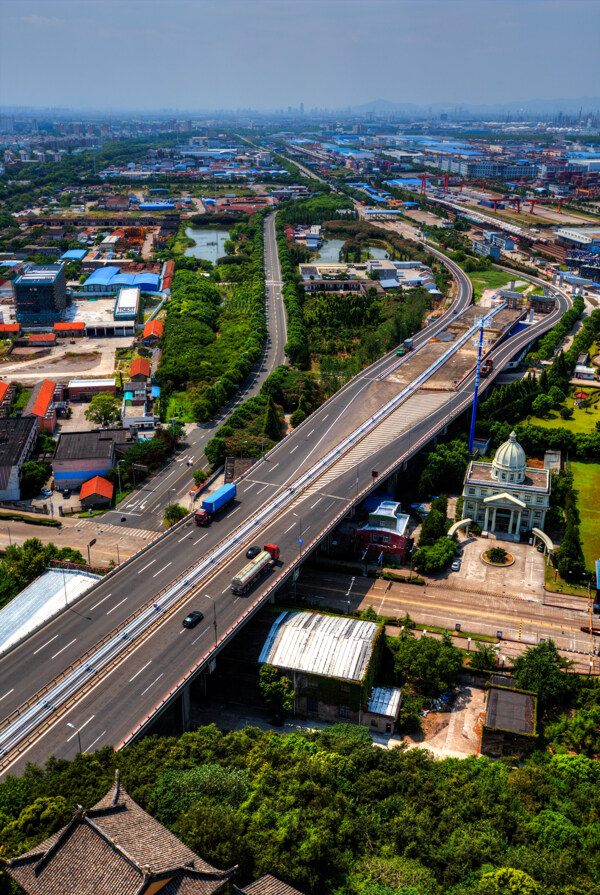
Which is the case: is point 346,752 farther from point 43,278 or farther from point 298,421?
point 43,278

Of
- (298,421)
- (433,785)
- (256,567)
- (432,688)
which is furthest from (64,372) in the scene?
(433,785)

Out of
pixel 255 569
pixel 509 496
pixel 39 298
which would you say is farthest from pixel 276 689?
pixel 39 298

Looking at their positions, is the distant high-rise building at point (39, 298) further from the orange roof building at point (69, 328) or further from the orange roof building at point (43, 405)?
the orange roof building at point (43, 405)

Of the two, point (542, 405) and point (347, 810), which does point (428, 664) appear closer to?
point (347, 810)

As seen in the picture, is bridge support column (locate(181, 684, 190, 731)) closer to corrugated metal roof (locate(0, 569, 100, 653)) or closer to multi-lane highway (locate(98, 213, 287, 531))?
corrugated metal roof (locate(0, 569, 100, 653))

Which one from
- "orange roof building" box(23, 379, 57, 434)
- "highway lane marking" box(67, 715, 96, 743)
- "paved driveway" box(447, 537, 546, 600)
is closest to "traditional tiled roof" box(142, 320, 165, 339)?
"orange roof building" box(23, 379, 57, 434)
